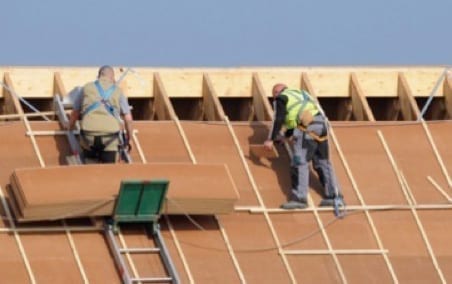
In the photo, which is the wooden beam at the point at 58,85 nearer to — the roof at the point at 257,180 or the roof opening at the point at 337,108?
the roof at the point at 257,180

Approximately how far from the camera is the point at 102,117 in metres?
18.9

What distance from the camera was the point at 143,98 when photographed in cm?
2227

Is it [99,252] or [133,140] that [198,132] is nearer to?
[133,140]

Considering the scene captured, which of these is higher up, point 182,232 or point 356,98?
point 356,98

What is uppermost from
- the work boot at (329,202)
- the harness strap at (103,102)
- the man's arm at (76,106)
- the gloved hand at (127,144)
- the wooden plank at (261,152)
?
the man's arm at (76,106)

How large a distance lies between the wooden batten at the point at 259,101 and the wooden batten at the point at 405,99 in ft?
6.58

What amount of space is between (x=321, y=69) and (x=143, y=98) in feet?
8.12

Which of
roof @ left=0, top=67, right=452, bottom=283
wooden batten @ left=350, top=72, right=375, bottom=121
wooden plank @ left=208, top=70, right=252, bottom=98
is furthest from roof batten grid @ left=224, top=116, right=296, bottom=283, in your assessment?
wooden batten @ left=350, top=72, right=375, bottom=121

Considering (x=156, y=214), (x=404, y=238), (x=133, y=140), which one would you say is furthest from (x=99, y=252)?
(x=404, y=238)

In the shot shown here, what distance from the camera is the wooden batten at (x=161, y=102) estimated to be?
2144 cm

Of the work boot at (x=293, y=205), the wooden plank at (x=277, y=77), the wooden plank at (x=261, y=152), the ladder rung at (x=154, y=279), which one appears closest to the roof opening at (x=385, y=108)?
the wooden plank at (x=277, y=77)

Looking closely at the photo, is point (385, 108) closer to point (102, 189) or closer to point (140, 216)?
point (140, 216)

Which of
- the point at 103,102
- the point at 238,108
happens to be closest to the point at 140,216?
the point at 103,102

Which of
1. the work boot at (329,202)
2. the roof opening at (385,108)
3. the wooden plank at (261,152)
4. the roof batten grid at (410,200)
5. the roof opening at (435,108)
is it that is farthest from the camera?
the roof opening at (435,108)
